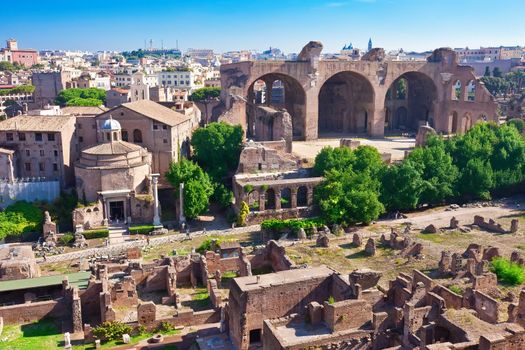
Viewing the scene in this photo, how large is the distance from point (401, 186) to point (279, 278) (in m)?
22.6

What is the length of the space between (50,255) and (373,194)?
23.5 meters

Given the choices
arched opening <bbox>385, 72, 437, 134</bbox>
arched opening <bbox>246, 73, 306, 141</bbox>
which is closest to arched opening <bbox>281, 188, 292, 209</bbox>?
arched opening <bbox>246, 73, 306, 141</bbox>

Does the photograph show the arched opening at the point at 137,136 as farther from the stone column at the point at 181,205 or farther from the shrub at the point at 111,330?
the shrub at the point at 111,330

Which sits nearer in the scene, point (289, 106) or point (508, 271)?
point (508, 271)

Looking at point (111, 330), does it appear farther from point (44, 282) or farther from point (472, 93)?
point (472, 93)

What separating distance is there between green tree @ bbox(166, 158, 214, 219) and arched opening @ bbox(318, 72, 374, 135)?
33.8 meters

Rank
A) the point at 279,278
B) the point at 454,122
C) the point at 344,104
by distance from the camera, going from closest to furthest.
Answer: the point at 279,278, the point at 454,122, the point at 344,104

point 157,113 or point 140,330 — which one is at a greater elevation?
point 157,113

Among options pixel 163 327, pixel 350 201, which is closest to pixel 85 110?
pixel 350 201

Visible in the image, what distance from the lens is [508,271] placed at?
98.2 feet

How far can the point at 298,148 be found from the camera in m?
62.2

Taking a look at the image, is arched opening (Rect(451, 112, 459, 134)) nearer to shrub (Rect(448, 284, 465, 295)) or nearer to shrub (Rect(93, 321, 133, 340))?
shrub (Rect(448, 284, 465, 295))

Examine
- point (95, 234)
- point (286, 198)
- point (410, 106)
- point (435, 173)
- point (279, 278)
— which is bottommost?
point (95, 234)

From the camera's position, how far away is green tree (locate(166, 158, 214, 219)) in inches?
1642
